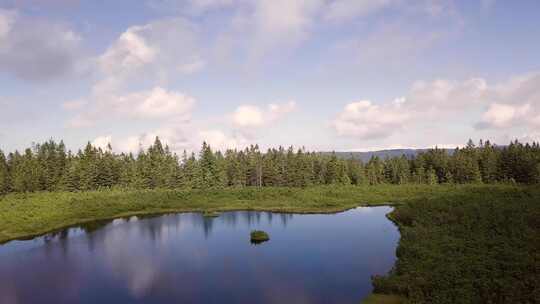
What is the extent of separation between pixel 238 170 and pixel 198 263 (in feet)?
303

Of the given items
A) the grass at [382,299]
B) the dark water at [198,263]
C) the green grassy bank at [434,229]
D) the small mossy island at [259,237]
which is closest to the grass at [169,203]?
the green grassy bank at [434,229]

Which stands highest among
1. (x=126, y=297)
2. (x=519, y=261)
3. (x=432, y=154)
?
(x=432, y=154)

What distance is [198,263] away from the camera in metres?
38.2

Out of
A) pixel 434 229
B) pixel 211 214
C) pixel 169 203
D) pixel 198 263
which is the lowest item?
pixel 198 263

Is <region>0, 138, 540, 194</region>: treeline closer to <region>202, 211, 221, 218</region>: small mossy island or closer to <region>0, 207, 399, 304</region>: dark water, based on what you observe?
<region>202, 211, 221, 218</region>: small mossy island

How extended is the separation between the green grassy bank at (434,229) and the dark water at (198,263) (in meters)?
3.76

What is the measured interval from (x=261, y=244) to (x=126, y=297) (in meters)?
20.6

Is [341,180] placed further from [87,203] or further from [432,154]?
[87,203]

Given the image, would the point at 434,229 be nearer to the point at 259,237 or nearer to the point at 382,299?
the point at 382,299

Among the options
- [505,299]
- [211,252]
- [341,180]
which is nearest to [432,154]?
[341,180]

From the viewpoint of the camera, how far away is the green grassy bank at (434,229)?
934 inches

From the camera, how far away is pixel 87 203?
242ft

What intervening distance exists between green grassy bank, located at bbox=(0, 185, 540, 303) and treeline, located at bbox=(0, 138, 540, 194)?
33.9 m

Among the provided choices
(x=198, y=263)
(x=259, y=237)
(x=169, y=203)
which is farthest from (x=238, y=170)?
(x=198, y=263)
